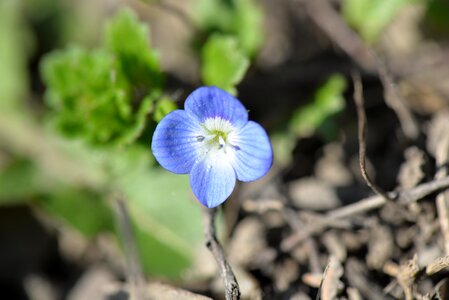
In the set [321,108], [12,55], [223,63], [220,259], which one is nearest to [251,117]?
[321,108]

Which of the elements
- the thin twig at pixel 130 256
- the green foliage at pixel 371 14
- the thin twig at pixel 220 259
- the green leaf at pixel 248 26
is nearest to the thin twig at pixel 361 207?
the thin twig at pixel 220 259

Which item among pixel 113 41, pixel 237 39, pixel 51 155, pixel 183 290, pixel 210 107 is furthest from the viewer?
pixel 51 155

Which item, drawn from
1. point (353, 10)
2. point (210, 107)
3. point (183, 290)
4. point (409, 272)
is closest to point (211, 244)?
point (183, 290)

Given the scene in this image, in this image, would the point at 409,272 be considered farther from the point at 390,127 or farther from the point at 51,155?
the point at 51,155

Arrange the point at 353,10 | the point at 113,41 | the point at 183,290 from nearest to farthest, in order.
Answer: the point at 183,290 < the point at 113,41 < the point at 353,10

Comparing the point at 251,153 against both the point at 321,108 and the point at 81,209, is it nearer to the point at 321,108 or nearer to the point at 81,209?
the point at 321,108

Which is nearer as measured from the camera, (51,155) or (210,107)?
(210,107)
